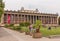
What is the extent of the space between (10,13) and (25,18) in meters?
11.0

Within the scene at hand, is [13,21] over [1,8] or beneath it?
beneath

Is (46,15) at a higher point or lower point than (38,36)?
lower

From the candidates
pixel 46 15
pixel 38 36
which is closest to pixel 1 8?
pixel 38 36

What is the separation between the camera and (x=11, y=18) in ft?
429

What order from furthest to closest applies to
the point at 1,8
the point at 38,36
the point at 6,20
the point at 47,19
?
the point at 47,19 < the point at 6,20 < the point at 1,8 < the point at 38,36

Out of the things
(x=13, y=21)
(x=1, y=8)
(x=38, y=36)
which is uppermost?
(x=1, y=8)

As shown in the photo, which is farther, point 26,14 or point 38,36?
point 26,14

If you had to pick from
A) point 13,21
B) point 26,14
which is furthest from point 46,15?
point 13,21

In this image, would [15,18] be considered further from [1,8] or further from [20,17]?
[1,8]

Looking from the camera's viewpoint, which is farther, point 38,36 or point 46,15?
point 46,15

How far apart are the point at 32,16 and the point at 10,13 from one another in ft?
52.8

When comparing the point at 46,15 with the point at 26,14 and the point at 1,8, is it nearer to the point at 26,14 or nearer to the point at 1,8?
the point at 26,14

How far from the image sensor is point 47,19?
139 meters

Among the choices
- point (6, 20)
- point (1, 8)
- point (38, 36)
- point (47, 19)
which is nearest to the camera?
point (38, 36)
